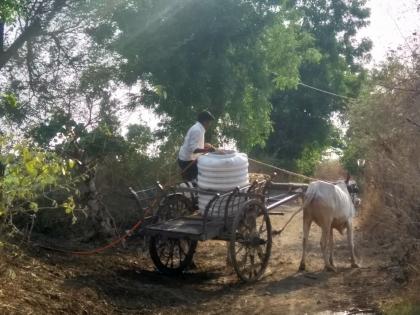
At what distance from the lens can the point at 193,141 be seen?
32.2 ft

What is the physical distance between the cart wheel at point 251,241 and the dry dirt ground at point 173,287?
202mm

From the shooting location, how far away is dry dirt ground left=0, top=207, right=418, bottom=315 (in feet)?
21.0

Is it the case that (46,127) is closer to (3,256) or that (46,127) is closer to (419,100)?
(3,256)

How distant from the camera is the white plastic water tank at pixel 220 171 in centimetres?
882

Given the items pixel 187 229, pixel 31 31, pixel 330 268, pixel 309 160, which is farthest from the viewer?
pixel 309 160

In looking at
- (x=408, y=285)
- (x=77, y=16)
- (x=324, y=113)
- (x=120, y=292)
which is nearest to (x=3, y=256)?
(x=120, y=292)

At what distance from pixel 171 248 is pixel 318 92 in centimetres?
2011

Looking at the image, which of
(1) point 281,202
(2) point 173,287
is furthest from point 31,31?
(2) point 173,287

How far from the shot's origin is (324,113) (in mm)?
28484

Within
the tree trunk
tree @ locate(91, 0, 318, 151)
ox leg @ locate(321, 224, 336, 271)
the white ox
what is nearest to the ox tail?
the white ox

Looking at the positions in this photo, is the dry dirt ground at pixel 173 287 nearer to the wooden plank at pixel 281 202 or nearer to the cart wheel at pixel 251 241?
the cart wheel at pixel 251 241

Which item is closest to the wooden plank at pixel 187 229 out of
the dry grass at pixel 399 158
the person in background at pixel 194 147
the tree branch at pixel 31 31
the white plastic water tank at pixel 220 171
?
the white plastic water tank at pixel 220 171

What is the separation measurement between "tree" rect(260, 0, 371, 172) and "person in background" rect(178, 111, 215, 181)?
18.1 metres

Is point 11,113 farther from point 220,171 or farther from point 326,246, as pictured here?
point 326,246
